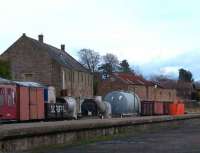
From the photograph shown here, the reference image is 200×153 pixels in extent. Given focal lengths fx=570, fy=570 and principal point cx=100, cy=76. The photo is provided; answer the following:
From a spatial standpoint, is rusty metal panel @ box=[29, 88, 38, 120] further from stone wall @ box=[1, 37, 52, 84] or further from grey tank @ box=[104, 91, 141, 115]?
stone wall @ box=[1, 37, 52, 84]

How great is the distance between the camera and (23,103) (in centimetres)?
3697

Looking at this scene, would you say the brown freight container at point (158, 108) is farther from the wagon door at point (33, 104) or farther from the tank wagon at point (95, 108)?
the wagon door at point (33, 104)

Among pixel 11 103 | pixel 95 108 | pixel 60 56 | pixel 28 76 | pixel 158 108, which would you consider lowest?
pixel 95 108

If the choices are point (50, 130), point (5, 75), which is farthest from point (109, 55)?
point (50, 130)

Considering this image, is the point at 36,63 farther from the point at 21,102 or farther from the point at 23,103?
the point at 21,102

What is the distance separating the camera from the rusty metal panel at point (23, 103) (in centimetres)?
3575

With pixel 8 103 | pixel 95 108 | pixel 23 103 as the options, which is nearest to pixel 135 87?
pixel 95 108

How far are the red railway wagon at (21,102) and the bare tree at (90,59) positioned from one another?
330 feet

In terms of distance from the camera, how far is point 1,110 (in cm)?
3209

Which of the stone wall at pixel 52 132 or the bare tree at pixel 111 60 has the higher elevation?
the bare tree at pixel 111 60

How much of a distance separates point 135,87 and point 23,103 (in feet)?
264

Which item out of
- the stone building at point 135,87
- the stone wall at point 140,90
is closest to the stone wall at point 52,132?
the stone wall at point 140,90

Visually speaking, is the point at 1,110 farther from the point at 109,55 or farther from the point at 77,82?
the point at 109,55

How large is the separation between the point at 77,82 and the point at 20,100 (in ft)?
180
